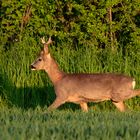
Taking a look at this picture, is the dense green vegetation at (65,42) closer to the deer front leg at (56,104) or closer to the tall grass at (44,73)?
the tall grass at (44,73)

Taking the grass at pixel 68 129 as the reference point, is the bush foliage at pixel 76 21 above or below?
above

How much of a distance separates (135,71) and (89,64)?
1120 mm

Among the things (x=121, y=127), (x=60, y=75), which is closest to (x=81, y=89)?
(x=60, y=75)

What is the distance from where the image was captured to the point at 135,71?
15.2 metres

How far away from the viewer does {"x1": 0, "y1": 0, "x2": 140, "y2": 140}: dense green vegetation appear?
15.4 meters

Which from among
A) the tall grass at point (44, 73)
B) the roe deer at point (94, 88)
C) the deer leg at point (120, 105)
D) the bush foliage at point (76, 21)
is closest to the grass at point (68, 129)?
the roe deer at point (94, 88)

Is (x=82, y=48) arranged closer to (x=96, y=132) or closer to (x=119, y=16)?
(x=119, y=16)

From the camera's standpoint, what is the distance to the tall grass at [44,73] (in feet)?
50.3

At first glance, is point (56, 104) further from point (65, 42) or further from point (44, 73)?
point (65, 42)

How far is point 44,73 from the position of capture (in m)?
15.7

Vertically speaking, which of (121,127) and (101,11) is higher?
(101,11)

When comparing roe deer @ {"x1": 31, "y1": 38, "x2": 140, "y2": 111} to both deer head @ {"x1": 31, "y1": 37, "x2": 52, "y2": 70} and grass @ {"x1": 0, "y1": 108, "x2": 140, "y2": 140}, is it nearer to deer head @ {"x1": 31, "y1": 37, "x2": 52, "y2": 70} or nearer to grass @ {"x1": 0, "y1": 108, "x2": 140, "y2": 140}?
deer head @ {"x1": 31, "y1": 37, "x2": 52, "y2": 70}

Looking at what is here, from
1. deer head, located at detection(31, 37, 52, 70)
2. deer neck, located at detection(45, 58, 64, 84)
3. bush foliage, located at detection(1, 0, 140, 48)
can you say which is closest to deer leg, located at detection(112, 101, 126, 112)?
deer neck, located at detection(45, 58, 64, 84)

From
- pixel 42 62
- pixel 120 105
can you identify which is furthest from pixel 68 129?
pixel 42 62
